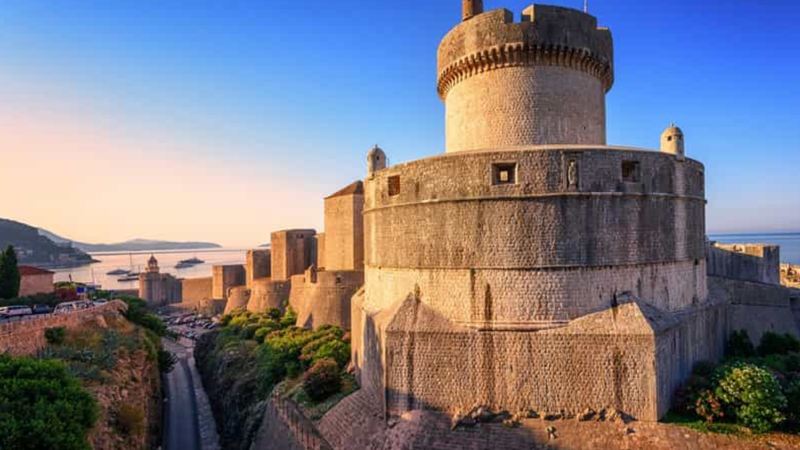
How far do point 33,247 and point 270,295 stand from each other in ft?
492

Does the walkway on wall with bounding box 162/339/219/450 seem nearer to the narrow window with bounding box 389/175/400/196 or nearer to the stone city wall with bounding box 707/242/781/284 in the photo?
A: the narrow window with bounding box 389/175/400/196

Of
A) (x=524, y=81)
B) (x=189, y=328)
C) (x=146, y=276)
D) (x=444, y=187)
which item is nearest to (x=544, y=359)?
(x=444, y=187)

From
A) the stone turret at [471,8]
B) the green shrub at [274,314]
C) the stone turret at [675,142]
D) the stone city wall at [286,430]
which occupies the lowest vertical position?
the stone city wall at [286,430]

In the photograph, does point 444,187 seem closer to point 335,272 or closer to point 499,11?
point 499,11

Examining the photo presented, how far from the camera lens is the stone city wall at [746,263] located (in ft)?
62.0

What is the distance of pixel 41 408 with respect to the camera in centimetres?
966

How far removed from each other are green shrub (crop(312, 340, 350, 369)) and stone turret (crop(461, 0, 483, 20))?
52.3 feet

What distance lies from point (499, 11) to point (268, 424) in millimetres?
18383

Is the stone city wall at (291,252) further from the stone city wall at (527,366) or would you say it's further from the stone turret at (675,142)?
the stone turret at (675,142)

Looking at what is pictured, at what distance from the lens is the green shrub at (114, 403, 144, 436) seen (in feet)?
47.8

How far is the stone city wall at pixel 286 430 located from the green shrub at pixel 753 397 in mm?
11540

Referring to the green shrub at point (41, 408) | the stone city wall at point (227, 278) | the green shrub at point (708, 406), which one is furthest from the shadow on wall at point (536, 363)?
the stone city wall at point (227, 278)

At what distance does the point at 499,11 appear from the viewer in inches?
558

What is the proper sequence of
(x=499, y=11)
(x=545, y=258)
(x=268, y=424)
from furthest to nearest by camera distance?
(x=268, y=424) → (x=499, y=11) → (x=545, y=258)
